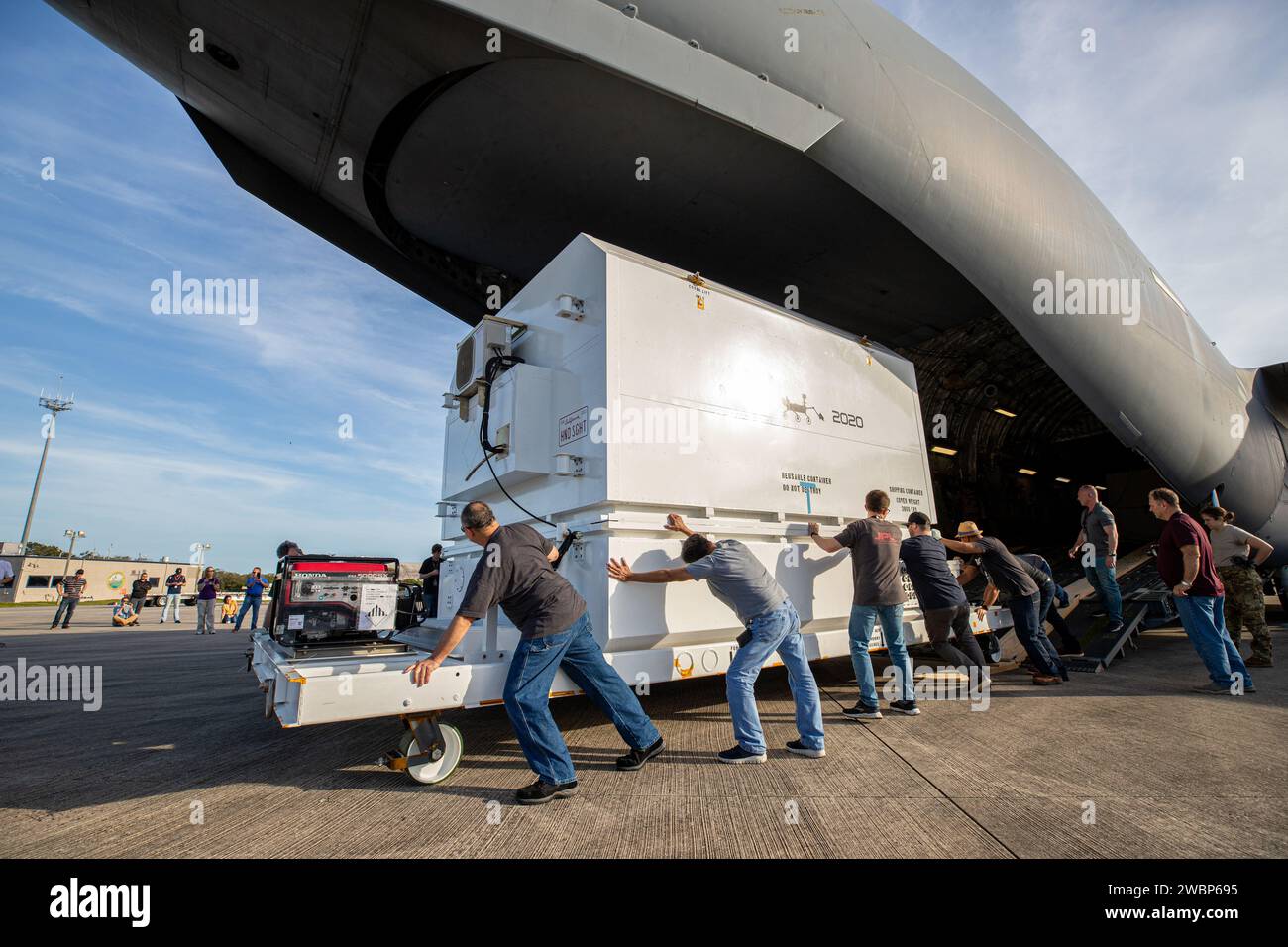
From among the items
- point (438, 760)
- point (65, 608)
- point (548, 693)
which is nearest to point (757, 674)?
point (548, 693)

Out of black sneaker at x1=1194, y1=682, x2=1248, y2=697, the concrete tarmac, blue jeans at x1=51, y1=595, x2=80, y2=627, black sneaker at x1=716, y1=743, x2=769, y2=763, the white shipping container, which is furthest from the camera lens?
blue jeans at x1=51, y1=595, x2=80, y2=627

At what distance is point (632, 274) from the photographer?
3.93m

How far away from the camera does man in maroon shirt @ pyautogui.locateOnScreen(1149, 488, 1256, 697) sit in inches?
188

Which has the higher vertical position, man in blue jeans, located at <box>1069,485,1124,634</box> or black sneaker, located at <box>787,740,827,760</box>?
man in blue jeans, located at <box>1069,485,1124,634</box>

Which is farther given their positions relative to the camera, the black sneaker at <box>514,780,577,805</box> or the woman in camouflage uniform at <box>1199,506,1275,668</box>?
the woman in camouflage uniform at <box>1199,506,1275,668</box>

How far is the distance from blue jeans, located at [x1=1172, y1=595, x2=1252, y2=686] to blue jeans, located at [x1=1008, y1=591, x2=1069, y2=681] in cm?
102

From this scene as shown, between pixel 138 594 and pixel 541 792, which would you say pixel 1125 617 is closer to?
pixel 541 792

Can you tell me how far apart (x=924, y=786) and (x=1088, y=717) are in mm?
2236

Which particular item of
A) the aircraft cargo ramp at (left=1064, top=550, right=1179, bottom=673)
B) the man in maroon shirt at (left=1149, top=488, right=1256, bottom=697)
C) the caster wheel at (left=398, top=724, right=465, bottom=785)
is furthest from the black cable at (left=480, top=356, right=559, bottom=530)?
the aircraft cargo ramp at (left=1064, top=550, right=1179, bottom=673)

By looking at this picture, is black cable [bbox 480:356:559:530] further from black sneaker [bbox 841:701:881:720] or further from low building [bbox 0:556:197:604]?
low building [bbox 0:556:197:604]
